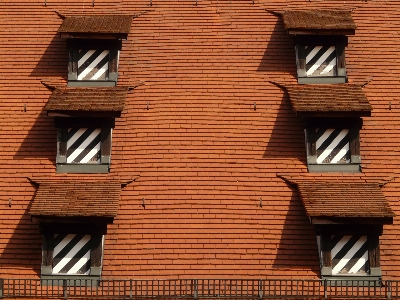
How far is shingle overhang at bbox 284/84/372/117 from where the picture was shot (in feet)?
87.7

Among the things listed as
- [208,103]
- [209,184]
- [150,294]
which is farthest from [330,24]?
[150,294]

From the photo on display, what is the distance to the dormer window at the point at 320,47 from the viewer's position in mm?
28672

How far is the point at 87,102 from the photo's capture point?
27.2 metres

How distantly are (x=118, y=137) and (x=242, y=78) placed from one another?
4.73 meters

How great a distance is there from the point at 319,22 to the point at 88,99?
27.1ft

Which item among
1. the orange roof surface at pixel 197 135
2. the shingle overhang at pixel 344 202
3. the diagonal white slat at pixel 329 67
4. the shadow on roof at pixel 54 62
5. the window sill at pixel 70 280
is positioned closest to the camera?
the window sill at pixel 70 280

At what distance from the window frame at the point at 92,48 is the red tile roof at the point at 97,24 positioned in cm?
41

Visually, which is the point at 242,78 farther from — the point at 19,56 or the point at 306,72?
the point at 19,56

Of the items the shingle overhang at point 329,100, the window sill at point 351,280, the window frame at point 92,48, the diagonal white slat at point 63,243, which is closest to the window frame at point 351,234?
the window sill at point 351,280

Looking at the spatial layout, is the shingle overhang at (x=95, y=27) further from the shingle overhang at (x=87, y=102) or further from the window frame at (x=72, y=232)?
the window frame at (x=72, y=232)

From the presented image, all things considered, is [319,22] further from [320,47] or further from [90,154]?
[90,154]

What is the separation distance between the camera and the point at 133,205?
84.5ft

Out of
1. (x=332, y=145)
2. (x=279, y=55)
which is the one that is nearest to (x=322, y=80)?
(x=279, y=55)

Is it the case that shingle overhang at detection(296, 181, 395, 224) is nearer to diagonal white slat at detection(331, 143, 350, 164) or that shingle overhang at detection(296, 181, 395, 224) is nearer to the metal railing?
diagonal white slat at detection(331, 143, 350, 164)
